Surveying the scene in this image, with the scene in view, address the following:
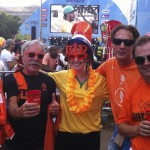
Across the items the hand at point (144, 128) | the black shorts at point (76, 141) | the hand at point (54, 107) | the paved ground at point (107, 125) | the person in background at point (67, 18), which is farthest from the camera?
the person in background at point (67, 18)

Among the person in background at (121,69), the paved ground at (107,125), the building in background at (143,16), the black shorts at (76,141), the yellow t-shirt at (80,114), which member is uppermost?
the building in background at (143,16)

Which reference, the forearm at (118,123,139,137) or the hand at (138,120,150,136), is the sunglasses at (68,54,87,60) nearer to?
the forearm at (118,123,139,137)

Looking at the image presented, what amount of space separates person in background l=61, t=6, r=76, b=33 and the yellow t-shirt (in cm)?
2737

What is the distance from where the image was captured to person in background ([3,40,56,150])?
2.65 metres

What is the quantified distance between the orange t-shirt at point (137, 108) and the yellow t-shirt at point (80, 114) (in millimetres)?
675

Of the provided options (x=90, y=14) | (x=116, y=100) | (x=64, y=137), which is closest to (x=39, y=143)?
(x=64, y=137)

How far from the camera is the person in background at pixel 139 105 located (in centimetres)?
211

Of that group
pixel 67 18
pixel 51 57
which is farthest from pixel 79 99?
pixel 67 18

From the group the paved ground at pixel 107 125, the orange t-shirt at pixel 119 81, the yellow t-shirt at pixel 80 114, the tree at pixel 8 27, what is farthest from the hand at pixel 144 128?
the tree at pixel 8 27

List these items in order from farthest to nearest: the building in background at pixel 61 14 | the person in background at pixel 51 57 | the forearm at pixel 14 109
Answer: the building in background at pixel 61 14, the person in background at pixel 51 57, the forearm at pixel 14 109

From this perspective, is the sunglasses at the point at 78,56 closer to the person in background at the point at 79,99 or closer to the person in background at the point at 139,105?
the person in background at the point at 79,99

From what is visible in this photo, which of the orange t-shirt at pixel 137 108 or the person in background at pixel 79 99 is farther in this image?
the person in background at pixel 79 99

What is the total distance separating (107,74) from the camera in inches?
120

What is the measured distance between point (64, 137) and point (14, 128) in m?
0.49
